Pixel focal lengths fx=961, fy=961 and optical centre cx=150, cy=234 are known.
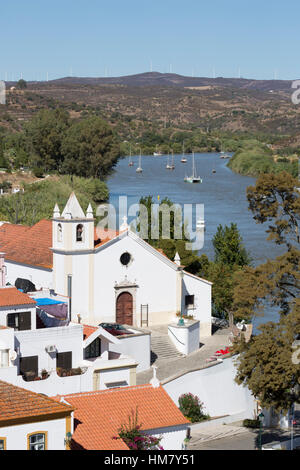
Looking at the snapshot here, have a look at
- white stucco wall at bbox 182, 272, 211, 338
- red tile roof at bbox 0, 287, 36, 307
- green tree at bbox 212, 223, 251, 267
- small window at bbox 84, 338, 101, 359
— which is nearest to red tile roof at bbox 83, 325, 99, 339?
small window at bbox 84, 338, 101, 359

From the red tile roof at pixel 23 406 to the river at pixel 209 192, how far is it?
20292 millimetres

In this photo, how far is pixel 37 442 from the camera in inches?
631

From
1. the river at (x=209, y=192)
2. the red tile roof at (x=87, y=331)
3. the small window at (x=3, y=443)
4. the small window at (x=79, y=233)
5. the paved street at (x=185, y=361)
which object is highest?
the small window at (x=79, y=233)

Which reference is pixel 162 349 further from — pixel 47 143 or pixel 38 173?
pixel 47 143

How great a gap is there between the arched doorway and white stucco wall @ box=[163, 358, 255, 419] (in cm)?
530

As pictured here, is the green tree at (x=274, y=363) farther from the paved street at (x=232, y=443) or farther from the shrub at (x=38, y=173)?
the shrub at (x=38, y=173)

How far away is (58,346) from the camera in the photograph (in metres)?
24.5

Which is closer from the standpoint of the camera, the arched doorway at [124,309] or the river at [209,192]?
the arched doorway at [124,309]

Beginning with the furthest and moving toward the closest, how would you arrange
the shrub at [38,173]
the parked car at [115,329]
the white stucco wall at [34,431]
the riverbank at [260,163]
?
the riverbank at [260,163]
the shrub at [38,173]
the parked car at [115,329]
the white stucco wall at [34,431]

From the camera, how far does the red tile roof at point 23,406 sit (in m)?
15.7

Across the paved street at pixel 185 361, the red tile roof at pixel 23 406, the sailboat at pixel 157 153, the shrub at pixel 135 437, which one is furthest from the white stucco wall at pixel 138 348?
the sailboat at pixel 157 153

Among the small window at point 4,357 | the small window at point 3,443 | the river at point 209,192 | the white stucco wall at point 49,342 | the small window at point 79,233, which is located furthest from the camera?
the river at point 209,192

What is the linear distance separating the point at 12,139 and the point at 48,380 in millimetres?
92579
